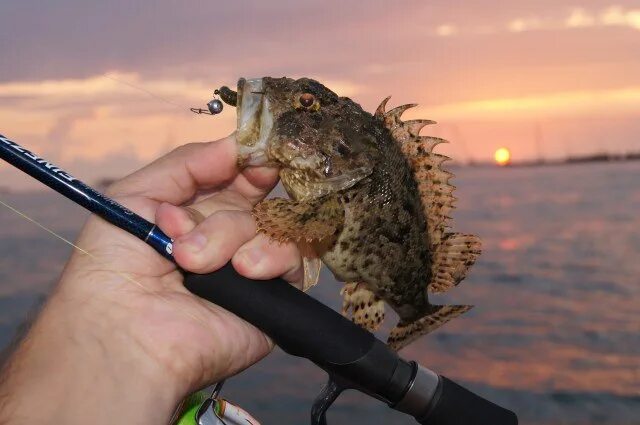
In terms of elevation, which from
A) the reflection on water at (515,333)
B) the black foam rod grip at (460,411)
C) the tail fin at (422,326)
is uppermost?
the tail fin at (422,326)

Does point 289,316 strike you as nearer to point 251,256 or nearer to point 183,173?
point 251,256

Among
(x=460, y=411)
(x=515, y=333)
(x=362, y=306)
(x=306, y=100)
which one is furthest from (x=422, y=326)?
(x=515, y=333)

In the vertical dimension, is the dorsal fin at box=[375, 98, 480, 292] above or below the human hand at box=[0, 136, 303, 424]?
above

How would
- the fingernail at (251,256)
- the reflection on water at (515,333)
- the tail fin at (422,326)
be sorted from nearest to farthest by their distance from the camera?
the fingernail at (251,256) → the tail fin at (422,326) → the reflection on water at (515,333)

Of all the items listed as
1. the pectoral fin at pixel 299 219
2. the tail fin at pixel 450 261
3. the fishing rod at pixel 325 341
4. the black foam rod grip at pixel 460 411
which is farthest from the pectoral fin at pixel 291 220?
the black foam rod grip at pixel 460 411

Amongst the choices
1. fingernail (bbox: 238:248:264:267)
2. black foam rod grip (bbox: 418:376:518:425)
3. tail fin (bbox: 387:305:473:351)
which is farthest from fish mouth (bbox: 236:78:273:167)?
black foam rod grip (bbox: 418:376:518:425)

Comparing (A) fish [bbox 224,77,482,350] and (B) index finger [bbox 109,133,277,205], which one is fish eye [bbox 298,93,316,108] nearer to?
(A) fish [bbox 224,77,482,350]

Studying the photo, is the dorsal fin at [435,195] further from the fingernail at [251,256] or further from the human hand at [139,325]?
the fingernail at [251,256]
